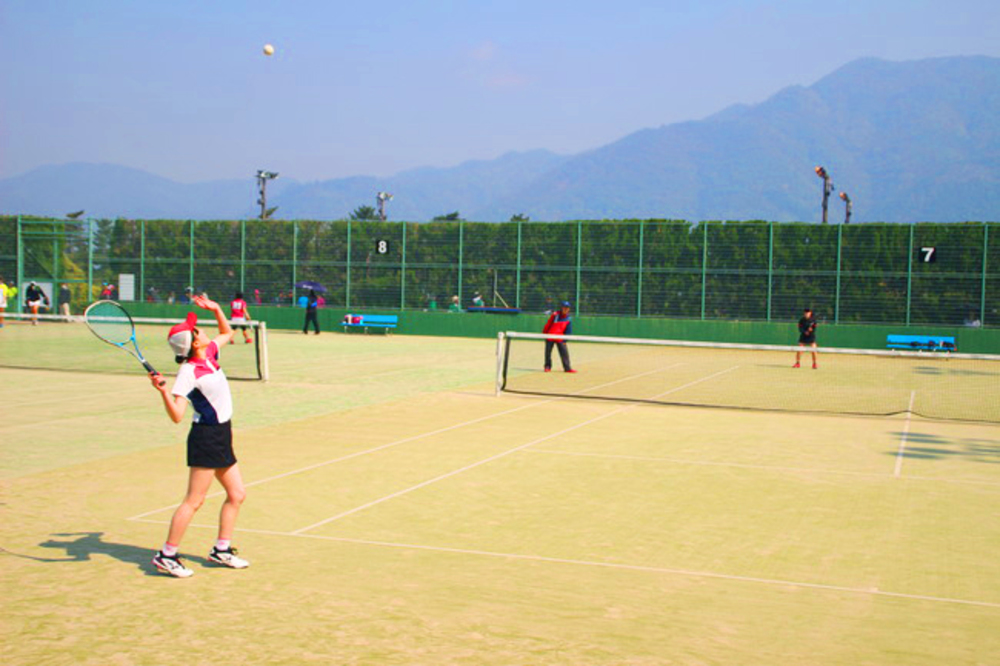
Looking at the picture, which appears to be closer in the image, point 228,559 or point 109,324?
point 228,559

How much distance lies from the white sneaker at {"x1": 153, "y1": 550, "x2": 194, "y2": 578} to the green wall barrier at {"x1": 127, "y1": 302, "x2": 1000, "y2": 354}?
29.1m

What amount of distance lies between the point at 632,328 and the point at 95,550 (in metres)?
29.4

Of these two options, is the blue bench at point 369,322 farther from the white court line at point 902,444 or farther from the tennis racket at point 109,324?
the tennis racket at point 109,324

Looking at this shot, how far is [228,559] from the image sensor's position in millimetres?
6586

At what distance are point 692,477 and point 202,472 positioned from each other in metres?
5.41

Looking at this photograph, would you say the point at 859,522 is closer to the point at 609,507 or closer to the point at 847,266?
the point at 609,507

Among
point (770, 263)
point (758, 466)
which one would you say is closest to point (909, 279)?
point (770, 263)

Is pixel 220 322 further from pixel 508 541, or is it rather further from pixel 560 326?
pixel 560 326

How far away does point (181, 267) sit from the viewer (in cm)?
4144

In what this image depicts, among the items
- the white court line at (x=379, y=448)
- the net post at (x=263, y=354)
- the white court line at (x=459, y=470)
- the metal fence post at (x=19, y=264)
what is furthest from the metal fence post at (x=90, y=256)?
the white court line at (x=459, y=470)

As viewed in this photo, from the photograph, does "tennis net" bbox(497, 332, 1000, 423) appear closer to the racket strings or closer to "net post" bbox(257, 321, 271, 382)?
"net post" bbox(257, 321, 271, 382)

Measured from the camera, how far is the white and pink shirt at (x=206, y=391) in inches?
255

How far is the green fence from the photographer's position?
3347 centimetres

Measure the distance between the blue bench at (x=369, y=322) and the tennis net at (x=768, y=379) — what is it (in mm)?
8345
